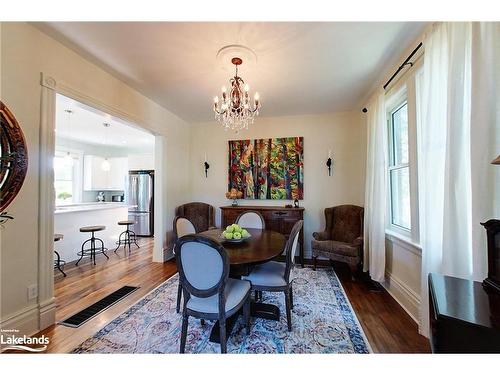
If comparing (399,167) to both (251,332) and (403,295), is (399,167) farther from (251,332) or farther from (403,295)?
(251,332)

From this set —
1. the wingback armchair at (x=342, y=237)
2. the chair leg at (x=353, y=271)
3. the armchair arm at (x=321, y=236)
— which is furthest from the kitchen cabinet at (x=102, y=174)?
the chair leg at (x=353, y=271)

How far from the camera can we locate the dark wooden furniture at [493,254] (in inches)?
→ 42.5

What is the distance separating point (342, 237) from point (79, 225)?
4.60m

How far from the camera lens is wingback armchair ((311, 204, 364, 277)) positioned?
3084 millimetres

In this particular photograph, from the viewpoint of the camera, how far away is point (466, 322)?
83cm

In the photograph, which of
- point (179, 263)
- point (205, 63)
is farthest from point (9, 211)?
point (205, 63)

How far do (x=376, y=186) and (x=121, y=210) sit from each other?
5005mm

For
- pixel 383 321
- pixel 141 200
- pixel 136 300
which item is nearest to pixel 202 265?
pixel 136 300

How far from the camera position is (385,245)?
9.29 feet

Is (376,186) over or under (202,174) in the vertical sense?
under

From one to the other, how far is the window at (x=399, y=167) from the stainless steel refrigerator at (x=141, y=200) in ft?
18.0

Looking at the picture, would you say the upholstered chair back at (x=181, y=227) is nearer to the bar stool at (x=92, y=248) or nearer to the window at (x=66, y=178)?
the bar stool at (x=92, y=248)
